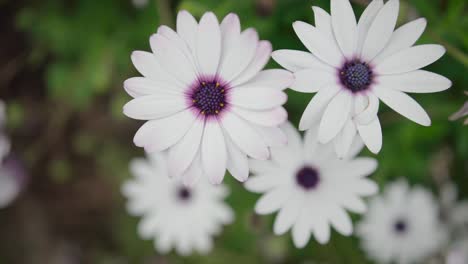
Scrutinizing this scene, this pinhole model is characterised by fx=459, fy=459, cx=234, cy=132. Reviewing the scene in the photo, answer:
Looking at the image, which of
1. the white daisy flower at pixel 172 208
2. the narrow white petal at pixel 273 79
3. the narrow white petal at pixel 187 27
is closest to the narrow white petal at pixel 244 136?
the narrow white petal at pixel 273 79

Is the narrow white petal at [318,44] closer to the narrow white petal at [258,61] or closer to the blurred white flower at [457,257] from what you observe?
the narrow white petal at [258,61]

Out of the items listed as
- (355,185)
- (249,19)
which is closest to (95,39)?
(249,19)

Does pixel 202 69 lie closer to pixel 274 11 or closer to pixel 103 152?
pixel 274 11

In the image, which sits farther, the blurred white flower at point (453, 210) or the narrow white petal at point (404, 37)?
the blurred white flower at point (453, 210)

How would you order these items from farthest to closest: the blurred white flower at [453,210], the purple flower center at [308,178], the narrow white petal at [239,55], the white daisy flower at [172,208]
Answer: the blurred white flower at [453,210] < the white daisy flower at [172,208] < the purple flower center at [308,178] < the narrow white petal at [239,55]

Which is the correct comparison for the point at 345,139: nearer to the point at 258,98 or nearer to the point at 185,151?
the point at 258,98

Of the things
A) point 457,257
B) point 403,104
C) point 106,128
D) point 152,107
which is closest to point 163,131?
point 152,107

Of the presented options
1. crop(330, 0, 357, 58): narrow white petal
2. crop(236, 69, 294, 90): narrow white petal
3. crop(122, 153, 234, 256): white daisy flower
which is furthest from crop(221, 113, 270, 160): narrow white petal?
crop(122, 153, 234, 256): white daisy flower
